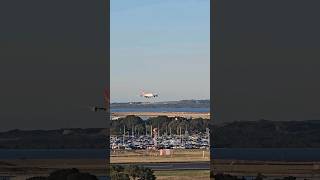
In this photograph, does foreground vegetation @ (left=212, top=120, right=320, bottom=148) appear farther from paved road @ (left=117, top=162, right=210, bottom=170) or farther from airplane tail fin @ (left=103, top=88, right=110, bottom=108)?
paved road @ (left=117, top=162, right=210, bottom=170)

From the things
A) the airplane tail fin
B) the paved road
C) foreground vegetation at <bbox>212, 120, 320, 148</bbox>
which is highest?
the airplane tail fin

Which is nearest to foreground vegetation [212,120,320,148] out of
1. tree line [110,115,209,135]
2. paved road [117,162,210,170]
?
paved road [117,162,210,170]

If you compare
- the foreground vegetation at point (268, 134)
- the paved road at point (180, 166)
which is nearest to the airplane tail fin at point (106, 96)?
the foreground vegetation at point (268, 134)

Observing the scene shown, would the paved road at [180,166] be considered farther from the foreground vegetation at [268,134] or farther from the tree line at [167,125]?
the foreground vegetation at [268,134]

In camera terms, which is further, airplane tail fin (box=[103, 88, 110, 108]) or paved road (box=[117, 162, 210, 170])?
paved road (box=[117, 162, 210, 170])

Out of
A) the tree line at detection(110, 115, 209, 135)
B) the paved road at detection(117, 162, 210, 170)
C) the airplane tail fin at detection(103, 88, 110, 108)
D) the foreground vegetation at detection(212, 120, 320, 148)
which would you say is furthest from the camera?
the tree line at detection(110, 115, 209, 135)

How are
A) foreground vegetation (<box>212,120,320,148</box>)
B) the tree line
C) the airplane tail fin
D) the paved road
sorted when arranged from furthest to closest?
the tree line
the paved road
foreground vegetation (<box>212,120,320,148</box>)
the airplane tail fin

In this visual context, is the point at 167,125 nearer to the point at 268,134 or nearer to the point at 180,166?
the point at 180,166

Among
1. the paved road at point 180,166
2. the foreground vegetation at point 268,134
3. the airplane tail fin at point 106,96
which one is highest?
the airplane tail fin at point 106,96

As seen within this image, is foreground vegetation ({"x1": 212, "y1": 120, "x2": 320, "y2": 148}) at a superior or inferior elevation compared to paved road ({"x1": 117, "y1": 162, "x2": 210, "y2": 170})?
superior

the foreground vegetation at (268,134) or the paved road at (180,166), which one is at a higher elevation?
the foreground vegetation at (268,134)

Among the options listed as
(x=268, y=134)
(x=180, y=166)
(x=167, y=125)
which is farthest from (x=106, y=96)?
(x=167, y=125)
